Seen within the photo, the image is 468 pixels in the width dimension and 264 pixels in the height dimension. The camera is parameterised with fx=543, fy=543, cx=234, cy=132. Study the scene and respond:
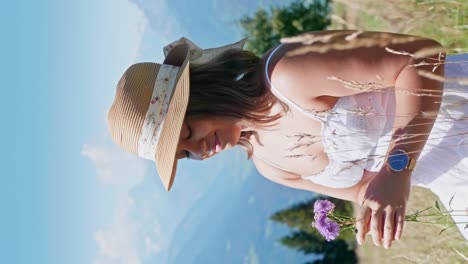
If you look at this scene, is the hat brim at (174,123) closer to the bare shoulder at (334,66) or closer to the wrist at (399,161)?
the bare shoulder at (334,66)

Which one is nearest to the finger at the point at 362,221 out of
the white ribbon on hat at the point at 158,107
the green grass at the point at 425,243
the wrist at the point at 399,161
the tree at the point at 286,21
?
the wrist at the point at 399,161

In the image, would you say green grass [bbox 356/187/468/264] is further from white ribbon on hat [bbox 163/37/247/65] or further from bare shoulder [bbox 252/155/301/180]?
white ribbon on hat [bbox 163/37/247/65]

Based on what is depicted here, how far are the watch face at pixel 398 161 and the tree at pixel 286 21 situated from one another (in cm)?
1075

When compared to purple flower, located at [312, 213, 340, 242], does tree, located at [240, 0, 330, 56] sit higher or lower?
lower

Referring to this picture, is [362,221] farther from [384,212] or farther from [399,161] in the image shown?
[399,161]

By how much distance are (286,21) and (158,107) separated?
35.4ft

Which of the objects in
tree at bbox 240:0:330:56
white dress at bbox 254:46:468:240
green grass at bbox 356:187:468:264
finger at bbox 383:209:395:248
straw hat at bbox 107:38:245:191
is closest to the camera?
finger at bbox 383:209:395:248

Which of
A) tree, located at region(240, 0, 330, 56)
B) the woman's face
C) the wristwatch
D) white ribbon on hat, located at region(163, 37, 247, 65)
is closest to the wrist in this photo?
the wristwatch

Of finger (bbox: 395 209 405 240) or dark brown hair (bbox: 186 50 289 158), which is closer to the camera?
finger (bbox: 395 209 405 240)

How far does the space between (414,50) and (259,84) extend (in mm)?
629

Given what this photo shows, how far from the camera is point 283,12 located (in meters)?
12.5

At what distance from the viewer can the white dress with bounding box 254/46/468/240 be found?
1809 millimetres

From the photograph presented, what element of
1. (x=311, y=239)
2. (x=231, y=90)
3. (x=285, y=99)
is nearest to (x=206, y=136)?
(x=231, y=90)

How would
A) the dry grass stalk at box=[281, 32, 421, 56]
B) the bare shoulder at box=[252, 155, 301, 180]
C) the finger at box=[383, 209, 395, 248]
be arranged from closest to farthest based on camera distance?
the dry grass stalk at box=[281, 32, 421, 56] < the finger at box=[383, 209, 395, 248] < the bare shoulder at box=[252, 155, 301, 180]
